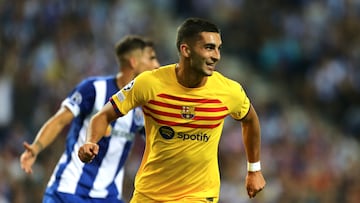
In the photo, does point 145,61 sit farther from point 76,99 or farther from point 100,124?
point 100,124

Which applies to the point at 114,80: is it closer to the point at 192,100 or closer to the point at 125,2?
the point at 192,100

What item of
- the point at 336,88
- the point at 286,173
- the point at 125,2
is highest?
the point at 125,2

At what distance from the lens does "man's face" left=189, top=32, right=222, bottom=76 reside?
262 inches

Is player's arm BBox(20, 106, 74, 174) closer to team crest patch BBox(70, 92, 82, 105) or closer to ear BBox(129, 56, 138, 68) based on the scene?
team crest patch BBox(70, 92, 82, 105)

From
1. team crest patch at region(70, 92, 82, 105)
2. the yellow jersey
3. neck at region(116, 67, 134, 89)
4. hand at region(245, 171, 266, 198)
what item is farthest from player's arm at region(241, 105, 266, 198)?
team crest patch at region(70, 92, 82, 105)

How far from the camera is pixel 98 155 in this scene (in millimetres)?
7902

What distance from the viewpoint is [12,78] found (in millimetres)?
14672

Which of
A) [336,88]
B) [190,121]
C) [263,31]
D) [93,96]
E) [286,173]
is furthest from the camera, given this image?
[263,31]

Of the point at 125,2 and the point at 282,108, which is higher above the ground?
the point at 125,2

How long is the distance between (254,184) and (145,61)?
178 cm

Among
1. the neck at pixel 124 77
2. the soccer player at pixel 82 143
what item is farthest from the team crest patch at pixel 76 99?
the neck at pixel 124 77

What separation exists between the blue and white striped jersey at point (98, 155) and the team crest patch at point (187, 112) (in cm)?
132

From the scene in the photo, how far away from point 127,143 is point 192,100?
1443mm

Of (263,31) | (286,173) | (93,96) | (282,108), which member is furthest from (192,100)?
(263,31)
